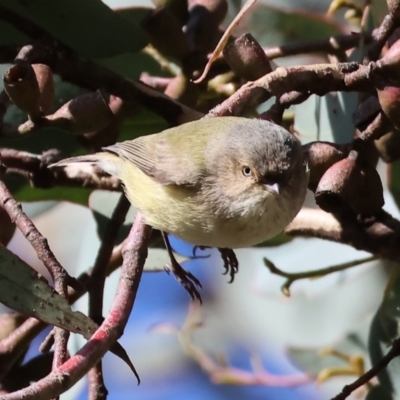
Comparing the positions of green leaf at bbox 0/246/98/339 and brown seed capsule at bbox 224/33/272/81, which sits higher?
brown seed capsule at bbox 224/33/272/81

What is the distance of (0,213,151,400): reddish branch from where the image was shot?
0.64 meters

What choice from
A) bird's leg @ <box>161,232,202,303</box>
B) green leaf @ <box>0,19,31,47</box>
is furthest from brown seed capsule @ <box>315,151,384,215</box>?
green leaf @ <box>0,19,31,47</box>

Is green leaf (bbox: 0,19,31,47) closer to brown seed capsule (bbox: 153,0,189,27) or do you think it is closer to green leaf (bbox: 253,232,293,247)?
brown seed capsule (bbox: 153,0,189,27)

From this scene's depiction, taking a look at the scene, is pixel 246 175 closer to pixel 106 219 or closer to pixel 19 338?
pixel 106 219

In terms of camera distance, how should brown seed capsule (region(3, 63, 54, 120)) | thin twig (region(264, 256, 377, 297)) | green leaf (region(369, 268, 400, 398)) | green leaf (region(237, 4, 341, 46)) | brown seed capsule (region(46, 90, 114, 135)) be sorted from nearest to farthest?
1. brown seed capsule (region(3, 63, 54, 120))
2. brown seed capsule (region(46, 90, 114, 135))
3. green leaf (region(369, 268, 400, 398))
4. thin twig (region(264, 256, 377, 297))
5. green leaf (region(237, 4, 341, 46))

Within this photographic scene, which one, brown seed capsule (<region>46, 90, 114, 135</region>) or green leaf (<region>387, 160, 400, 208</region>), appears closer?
brown seed capsule (<region>46, 90, 114, 135</region>)

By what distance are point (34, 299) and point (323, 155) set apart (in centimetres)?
46

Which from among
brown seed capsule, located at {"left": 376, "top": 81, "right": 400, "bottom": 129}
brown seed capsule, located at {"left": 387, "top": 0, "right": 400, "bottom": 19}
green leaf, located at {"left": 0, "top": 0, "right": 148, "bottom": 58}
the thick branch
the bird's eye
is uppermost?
green leaf, located at {"left": 0, "top": 0, "right": 148, "bottom": 58}

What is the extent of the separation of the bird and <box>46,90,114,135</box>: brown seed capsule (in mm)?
161

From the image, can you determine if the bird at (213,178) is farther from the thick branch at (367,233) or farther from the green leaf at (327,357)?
the green leaf at (327,357)

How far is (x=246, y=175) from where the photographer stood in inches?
54.0

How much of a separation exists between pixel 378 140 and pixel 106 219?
55 cm

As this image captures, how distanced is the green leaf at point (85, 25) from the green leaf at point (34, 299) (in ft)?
1.69

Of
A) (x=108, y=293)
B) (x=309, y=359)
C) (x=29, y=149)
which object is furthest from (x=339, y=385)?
(x=29, y=149)
